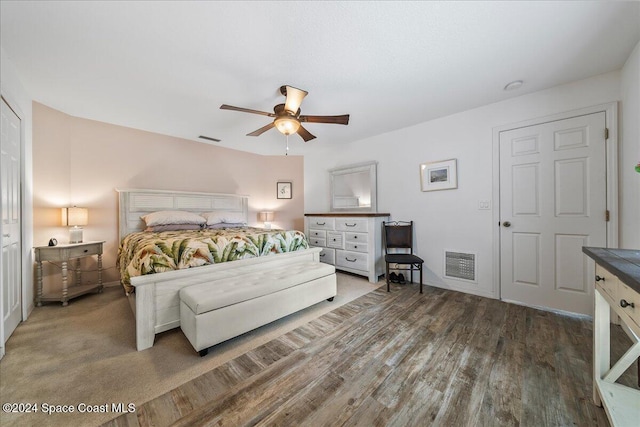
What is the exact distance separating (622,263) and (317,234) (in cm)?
340

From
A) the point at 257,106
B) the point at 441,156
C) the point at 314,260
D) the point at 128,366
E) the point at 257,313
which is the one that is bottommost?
the point at 128,366

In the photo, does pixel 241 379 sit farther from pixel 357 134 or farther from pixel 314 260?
pixel 357 134

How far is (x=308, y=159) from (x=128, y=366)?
168 inches

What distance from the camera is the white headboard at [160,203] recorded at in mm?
3432

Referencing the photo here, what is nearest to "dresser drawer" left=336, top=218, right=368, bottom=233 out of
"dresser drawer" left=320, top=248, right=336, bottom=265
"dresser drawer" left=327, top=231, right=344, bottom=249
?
"dresser drawer" left=327, top=231, right=344, bottom=249

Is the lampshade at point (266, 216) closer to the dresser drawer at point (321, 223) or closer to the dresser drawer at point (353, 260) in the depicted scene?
the dresser drawer at point (321, 223)

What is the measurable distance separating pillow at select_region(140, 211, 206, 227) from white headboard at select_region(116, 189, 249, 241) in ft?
0.56

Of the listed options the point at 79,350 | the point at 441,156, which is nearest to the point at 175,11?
the point at 79,350

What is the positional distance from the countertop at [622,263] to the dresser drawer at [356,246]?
7.56 ft

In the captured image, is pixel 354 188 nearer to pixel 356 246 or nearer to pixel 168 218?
pixel 356 246

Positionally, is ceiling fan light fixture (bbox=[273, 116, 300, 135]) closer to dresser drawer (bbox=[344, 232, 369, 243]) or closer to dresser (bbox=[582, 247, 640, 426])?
dresser drawer (bbox=[344, 232, 369, 243])

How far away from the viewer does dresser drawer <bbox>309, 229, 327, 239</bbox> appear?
4016mm

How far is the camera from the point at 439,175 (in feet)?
10.6

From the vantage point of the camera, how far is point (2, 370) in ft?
5.12
